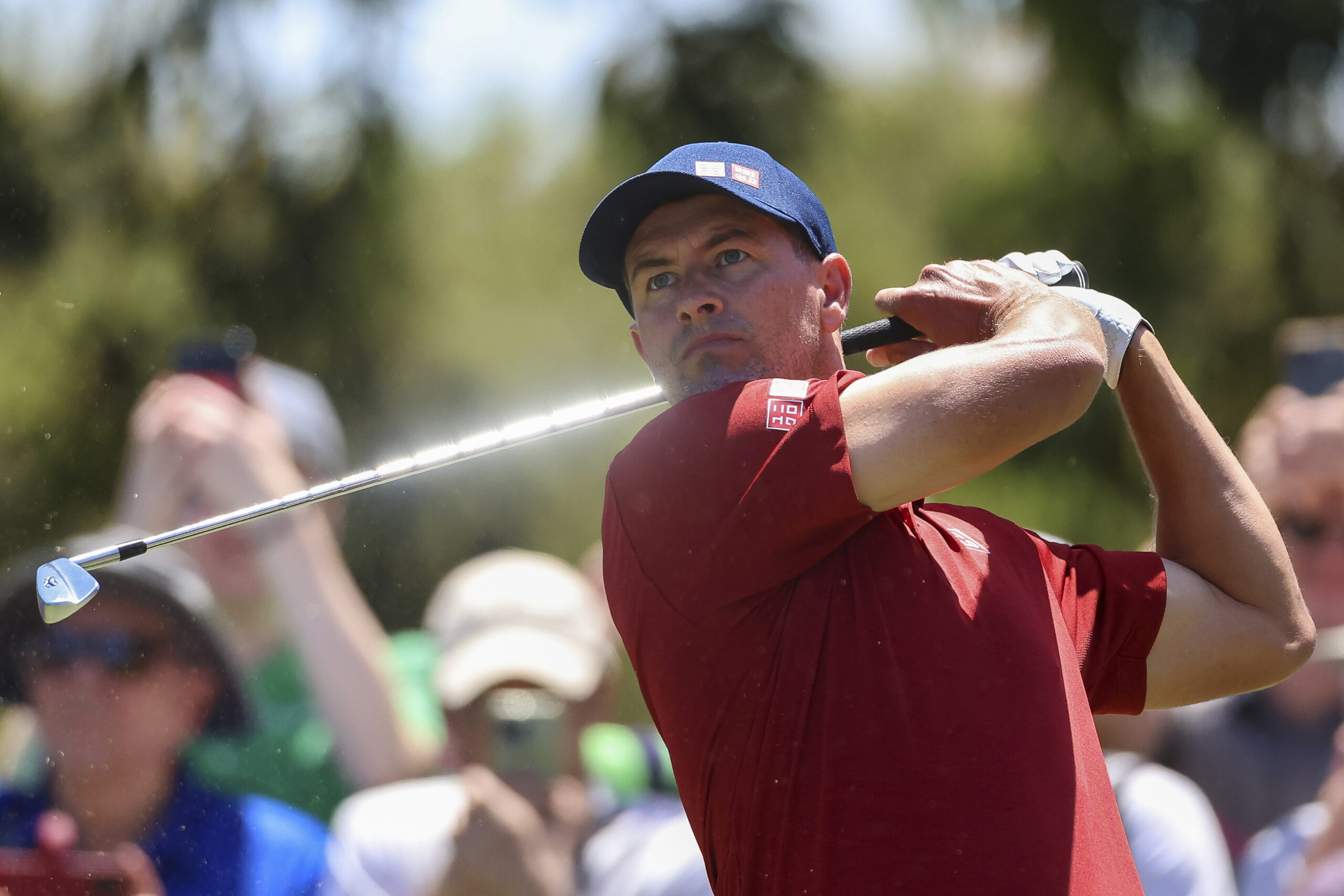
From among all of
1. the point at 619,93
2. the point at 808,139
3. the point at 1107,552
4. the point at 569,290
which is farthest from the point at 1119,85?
the point at 1107,552

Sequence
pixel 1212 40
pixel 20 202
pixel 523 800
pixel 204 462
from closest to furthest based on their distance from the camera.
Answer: pixel 523 800
pixel 204 462
pixel 20 202
pixel 1212 40

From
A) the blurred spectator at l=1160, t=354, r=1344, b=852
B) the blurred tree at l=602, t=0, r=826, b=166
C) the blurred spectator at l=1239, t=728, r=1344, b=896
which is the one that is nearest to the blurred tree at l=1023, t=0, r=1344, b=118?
the blurred tree at l=602, t=0, r=826, b=166

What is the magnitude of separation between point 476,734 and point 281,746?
399mm

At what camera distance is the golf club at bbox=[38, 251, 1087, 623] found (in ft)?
4.87

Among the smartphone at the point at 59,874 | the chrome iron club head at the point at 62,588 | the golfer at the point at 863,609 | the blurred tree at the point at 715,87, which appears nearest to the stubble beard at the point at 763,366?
the golfer at the point at 863,609

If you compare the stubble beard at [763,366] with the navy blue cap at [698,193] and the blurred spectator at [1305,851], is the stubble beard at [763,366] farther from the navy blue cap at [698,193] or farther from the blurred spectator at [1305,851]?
the blurred spectator at [1305,851]

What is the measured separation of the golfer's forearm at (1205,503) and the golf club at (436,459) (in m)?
0.17

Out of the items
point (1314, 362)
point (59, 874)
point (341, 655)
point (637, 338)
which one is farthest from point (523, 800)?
point (1314, 362)

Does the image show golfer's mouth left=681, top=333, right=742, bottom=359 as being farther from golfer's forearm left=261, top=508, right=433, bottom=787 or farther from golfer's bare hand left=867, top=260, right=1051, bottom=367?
golfer's forearm left=261, top=508, right=433, bottom=787

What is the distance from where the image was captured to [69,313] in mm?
4109

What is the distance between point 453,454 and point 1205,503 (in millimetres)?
941

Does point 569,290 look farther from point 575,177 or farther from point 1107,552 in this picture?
point 1107,552

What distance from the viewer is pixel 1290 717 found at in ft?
7.92

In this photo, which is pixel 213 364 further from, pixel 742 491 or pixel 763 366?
pixel 742 491
